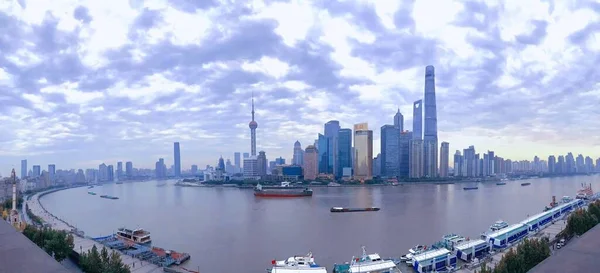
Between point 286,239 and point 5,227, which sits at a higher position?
point 5,227

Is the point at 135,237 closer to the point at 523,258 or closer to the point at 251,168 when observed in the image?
the point at 523,258

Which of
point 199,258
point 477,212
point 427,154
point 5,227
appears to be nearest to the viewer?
point 5,227

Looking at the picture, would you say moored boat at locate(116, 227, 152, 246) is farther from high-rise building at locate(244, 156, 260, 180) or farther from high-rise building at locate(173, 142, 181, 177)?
high-rise building at locate(173, 142, 181, 177)

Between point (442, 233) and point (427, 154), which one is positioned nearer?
point (442, 233)

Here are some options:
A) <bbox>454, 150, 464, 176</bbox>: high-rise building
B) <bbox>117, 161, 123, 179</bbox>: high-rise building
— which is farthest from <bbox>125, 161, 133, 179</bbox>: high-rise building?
<bbox>454, 150, 464, 176</bbox>: high-rise building

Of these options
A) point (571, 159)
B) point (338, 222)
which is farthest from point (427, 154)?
point (338, 222)

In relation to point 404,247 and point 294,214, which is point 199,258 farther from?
point 294,214

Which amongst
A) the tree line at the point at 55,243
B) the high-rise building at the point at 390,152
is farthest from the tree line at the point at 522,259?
the high-rise building at the point at 390,152
